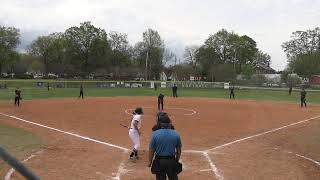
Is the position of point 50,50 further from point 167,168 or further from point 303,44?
point 167,168

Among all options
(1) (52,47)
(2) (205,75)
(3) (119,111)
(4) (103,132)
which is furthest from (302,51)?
(4) (103,132)

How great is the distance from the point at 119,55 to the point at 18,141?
94077 mm

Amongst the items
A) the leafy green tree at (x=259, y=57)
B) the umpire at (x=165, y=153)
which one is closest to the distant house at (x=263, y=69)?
the leafy green tree at (x=259, y=57)

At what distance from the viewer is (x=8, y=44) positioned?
98688 millimetres

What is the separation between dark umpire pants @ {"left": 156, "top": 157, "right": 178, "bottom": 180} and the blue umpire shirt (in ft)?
0.35

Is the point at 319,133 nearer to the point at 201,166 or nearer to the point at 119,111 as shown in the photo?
the point at 201,166

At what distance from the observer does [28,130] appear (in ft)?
72.1

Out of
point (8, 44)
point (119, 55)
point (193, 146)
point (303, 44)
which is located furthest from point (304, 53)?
point (193, 146)

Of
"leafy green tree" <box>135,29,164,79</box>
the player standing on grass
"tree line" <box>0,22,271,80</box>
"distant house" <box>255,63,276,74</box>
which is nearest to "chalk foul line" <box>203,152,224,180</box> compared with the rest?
the player standing on grass

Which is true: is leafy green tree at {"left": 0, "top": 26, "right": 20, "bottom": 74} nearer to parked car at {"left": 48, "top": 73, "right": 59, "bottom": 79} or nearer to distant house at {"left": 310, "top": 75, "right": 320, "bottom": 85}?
parked car at {"left": 48, "top": 73, "right": 59, "bottom": 79}

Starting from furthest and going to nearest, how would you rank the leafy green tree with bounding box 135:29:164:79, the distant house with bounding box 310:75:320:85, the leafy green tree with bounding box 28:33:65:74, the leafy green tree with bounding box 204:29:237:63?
the leafy green tree with bounding box 204:29:237:63 < the leafy green tree with bounding box 135:29:164:79 < the leafy green tree with bounding box 28:33:65:74 < the distant house with bounding box 310:75:320:85

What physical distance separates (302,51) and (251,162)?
9277 centimetres

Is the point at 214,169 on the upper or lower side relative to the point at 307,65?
lower

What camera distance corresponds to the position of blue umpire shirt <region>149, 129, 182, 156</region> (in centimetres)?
832
